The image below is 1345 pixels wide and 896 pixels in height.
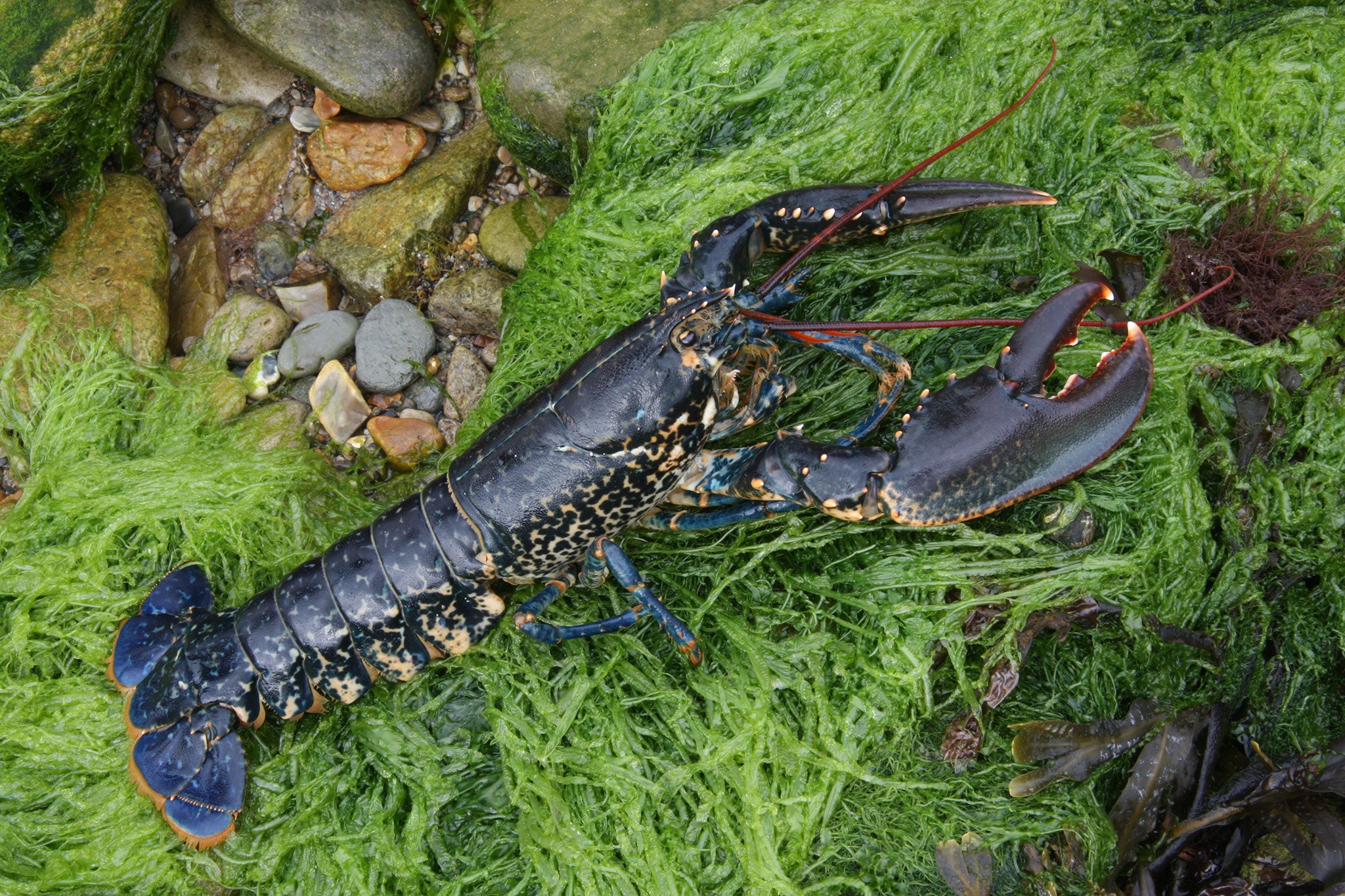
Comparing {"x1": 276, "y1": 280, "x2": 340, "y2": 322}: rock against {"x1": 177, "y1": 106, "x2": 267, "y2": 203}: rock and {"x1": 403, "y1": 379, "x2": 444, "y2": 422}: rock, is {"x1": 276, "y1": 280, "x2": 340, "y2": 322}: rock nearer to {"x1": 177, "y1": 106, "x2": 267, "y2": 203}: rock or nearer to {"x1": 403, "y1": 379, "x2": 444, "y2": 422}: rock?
{"x1": 403, "y1": 379, "x2": 444, "y2": 422}: rock

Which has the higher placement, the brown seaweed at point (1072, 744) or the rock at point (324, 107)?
the rock at point (324, 107)

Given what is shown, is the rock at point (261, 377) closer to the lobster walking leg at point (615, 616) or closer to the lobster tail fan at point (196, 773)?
the lobster tail fan at point (196, 773)

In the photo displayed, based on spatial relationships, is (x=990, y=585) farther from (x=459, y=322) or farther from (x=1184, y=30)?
(x=459, y=322)

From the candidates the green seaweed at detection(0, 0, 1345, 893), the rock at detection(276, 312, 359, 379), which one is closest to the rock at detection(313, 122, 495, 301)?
the rock at detection(276, 312, 359, 379)

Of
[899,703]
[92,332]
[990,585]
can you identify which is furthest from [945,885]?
[92,332]

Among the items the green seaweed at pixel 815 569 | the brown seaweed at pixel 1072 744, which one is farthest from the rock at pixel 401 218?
the brown seaweed at pixel 1072 744
